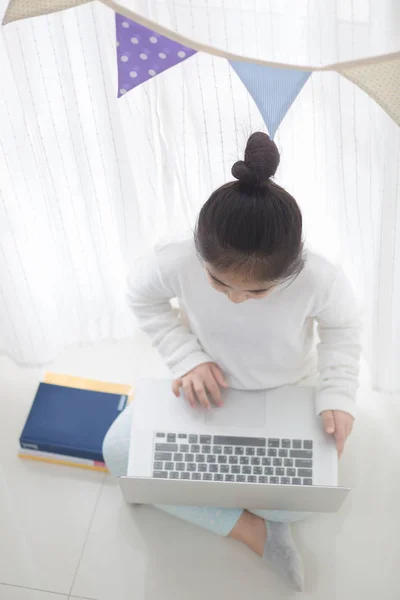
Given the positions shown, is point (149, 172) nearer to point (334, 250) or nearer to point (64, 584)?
point (334, 250)

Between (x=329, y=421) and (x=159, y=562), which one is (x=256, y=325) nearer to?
(x=329, y=421)

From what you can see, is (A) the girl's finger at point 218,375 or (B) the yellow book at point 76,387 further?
(B) the yellow book at point 76,387

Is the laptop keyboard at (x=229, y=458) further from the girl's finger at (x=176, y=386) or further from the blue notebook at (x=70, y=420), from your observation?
the blue notebook at (x=70, y=420)

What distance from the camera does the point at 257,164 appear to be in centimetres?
76

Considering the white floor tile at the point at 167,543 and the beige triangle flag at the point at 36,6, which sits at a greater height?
the beige triangle flag at the point at 36,6

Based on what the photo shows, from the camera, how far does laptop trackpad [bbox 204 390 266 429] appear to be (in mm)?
1114

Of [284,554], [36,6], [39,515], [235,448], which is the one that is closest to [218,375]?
[235,448]

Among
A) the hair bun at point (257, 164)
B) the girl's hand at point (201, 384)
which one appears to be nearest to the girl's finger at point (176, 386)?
the girl's hand at point (201, 384)

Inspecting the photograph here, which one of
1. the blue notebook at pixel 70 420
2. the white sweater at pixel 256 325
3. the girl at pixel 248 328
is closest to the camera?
the girl at pixel 248 328

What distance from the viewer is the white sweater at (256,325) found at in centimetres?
100

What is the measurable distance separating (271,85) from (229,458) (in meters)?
0.61

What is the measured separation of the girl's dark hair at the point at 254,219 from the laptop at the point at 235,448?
36 cm

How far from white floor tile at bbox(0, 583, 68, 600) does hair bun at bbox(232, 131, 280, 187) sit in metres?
0.85

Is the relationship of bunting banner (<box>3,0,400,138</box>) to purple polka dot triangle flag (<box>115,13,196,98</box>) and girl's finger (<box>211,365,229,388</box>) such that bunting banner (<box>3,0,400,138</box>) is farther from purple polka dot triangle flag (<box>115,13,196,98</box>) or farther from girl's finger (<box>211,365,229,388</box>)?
girl's finger (<box>211,365,229,388</box>)
